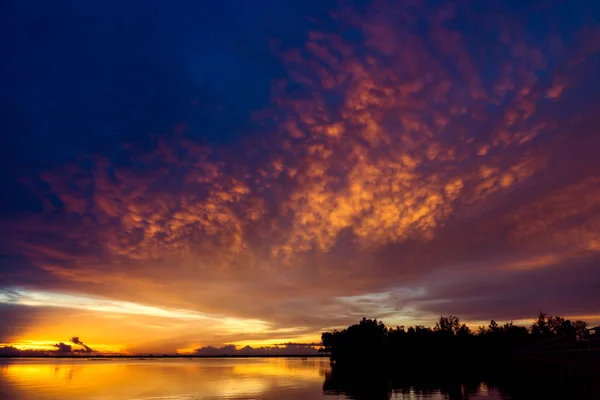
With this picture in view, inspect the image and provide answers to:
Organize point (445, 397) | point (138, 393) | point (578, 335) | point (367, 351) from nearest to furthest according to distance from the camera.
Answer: point (445, 397) < point (578, 335) < point (138, 393) < point (367, 351)

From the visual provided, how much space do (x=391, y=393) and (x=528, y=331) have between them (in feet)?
569

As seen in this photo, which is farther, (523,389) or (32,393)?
(32,393)

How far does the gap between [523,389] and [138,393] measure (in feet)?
126

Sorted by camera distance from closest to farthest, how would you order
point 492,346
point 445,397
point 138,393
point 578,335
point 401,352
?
point 445,397
point 578,335
point 138,393
point 492,346
point 401,352

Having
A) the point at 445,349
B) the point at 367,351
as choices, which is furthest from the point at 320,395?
the point at 367,351

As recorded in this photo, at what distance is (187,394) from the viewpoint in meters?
44.5

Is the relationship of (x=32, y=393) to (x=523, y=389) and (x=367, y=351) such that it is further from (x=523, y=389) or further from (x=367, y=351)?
(x=367, y=351)

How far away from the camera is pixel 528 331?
188 m

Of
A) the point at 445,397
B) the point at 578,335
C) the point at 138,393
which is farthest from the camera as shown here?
the point at 138,393

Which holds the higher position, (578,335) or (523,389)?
(578,335)

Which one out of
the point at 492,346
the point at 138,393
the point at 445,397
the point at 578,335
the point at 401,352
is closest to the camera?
the point at 445,397

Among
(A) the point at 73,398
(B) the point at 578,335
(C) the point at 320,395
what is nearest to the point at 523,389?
(B) the point at 578,335

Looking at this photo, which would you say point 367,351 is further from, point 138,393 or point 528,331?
point 138,393

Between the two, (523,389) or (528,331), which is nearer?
(523,389)
